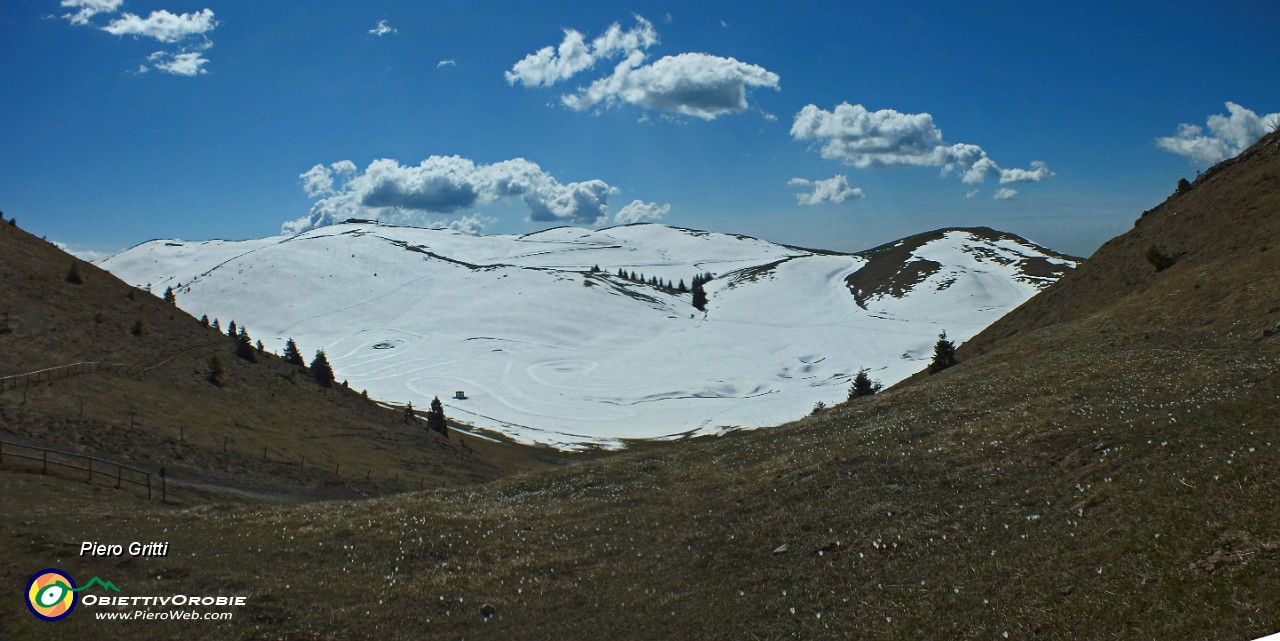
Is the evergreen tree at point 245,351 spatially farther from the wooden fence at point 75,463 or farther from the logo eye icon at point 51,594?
the logo eye icon at point 51,594

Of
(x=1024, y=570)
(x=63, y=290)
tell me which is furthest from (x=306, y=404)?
(x=1024, y=570)

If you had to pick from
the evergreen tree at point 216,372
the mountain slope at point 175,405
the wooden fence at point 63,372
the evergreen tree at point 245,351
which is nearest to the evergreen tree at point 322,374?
the mountain slope at point 175,405

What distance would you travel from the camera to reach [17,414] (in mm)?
37375

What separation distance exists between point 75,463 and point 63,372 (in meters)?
19.4

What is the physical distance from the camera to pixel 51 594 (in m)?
15.6

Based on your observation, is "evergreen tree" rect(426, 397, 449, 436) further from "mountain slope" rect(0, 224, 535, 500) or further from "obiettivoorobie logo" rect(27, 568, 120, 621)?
"obiettivoorobie logo" rect(27, 568, 120, 621)

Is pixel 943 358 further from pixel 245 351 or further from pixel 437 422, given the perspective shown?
pixel 245 351

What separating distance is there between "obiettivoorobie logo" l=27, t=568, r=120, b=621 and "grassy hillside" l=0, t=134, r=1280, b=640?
1.36 feet

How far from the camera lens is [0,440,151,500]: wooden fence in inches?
1185

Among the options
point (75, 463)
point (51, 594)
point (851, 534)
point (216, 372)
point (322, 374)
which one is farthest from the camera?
point (322, 374)

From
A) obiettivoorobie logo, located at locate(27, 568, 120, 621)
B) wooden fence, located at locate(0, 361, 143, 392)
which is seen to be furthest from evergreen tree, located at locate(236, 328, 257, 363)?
obiettivoorobie logo, located at locate(27, 568, 120, 621)

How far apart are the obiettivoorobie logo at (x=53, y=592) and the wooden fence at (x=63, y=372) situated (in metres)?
34.3

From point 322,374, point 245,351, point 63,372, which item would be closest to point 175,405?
point 63,372

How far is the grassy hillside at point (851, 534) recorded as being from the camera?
1237cm
